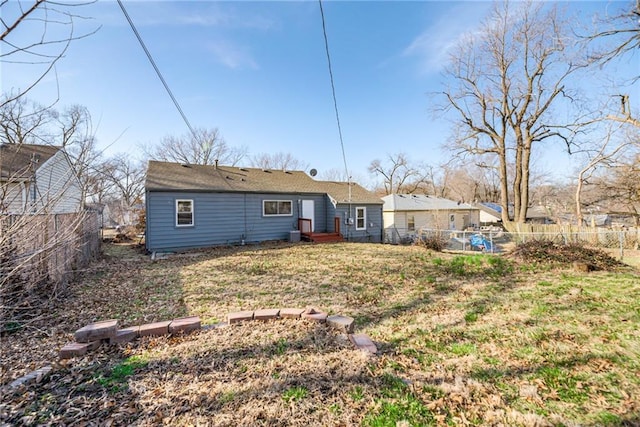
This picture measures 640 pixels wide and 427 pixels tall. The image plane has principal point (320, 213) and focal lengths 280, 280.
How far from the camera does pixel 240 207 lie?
40.7ft

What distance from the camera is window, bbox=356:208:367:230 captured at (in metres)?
15.6

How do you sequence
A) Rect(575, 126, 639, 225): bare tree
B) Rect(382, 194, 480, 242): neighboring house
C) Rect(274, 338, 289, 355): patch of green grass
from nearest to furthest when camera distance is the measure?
Rect(274, 338, 289, 355): patch of green grass
Rect(575, 126, 639, 225): bare tree
Rect(382, 194, 480, 242): neighboring house

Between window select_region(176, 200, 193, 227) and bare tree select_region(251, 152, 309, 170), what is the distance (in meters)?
24.6

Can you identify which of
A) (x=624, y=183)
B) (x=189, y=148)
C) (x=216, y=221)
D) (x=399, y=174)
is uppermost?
(x=189, y=148)

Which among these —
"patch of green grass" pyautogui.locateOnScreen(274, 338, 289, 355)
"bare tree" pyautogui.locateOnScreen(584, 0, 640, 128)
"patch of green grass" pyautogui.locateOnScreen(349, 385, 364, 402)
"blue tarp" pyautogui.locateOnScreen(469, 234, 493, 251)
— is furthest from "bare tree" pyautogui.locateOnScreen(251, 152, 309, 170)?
"patch of green grass" pyautogui.locateOnScreen(349, 385, 364, 402)

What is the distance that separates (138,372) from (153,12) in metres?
6.30

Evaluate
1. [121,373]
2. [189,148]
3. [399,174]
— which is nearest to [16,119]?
[121,373]

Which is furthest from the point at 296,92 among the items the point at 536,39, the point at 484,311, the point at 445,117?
the point at 536,39

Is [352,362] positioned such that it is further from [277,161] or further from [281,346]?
[277,161]

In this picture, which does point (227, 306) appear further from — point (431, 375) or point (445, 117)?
point (445, 117)

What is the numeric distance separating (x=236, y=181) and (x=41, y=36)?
11507 millimetres

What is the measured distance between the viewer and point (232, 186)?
1229 centimetres

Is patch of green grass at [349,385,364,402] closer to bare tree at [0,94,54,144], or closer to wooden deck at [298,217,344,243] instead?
bare tree at [0,94,54,144]

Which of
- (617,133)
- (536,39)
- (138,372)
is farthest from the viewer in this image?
(536,39)
